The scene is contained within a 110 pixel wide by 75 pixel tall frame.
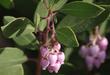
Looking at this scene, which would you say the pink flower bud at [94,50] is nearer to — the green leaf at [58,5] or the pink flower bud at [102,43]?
the pink flower bud at [102,43]

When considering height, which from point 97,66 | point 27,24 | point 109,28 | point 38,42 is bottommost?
point 97,66

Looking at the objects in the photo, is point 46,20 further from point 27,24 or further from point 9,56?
point 9,56

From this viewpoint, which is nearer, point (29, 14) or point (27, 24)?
point (27, 24)

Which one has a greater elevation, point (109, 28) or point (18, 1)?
point (18, 1)

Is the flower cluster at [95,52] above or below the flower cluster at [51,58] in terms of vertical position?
below

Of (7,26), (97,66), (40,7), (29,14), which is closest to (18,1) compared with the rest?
(29,14)

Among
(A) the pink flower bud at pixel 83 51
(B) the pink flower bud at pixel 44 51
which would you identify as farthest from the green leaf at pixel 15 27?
(A) the pink flower bud at pixel 83 51

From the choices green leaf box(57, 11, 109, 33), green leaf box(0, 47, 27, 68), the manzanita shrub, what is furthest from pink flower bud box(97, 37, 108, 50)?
green leaf box(0, 47, 27, 68)

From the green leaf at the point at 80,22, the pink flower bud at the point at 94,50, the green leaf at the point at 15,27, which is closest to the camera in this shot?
the green leaf at the point at 15,27

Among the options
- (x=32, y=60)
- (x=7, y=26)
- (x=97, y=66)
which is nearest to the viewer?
(x=7, y=26)
